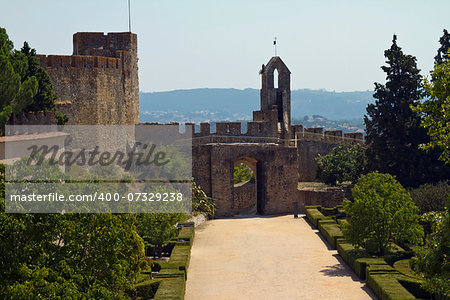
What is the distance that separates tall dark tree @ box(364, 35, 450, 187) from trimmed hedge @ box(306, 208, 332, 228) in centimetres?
433

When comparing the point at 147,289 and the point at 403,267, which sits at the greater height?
the point at 147,289

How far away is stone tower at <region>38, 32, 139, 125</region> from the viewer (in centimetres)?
3669

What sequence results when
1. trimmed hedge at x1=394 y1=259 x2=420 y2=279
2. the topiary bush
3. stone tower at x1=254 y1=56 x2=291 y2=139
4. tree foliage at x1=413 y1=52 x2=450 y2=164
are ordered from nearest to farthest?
tree foliage at x1=413 y1=52 x2=450 y2=164 → trimmed hedge at x1=394 y1=259 x2=420 y2=279 → the topiary bush → stone tower at x1=254 y1=56 x2=291 y2=139

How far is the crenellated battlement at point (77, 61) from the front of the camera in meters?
36.1

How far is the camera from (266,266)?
27.3 metres

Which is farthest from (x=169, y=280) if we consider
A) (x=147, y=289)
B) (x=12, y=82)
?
(x=12, y=82)

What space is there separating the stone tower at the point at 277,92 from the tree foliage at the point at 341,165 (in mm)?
4678

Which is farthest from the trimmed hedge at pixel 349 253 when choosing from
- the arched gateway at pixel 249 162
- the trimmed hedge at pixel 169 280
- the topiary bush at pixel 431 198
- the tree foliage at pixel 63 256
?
Result: the arched gateway at pixel 249 162

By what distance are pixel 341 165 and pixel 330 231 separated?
11.4 metres

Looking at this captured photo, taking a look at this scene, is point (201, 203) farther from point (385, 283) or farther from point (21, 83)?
point (385, 283)

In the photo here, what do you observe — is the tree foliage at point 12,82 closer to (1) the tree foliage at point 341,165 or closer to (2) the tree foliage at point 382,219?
(2) the tree foliage at point 382,219

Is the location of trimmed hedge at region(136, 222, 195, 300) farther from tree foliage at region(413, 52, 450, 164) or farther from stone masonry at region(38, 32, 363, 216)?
stone masonry at region(38, 32, 363, 216)

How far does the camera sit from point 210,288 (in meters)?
24.1
